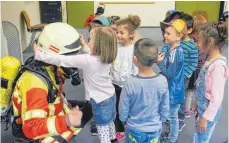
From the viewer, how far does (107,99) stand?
247cm

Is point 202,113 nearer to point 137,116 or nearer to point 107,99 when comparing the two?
point 137,116

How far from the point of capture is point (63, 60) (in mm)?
1942

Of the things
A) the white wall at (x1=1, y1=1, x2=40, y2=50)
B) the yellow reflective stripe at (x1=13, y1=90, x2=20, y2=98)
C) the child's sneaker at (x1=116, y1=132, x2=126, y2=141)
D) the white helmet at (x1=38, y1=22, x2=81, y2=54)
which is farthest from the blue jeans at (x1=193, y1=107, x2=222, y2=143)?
the white wall at (x1=1, y1=1, x2=40, y2=50)

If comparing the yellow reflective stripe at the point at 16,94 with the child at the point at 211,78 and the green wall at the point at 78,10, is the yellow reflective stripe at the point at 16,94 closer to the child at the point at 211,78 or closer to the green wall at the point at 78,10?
the child at the point at 211,78

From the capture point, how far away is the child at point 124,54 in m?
2.77

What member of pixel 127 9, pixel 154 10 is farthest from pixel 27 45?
pixel 154 10

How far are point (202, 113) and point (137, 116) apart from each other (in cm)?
56

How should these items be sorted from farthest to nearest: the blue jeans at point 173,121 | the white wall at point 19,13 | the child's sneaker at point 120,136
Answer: the white wall at point 19,13 < the child's sneaker at point 120,136 < the blue jeans at point 173,121

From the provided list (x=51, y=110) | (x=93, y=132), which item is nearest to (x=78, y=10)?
(x=93, y=132)

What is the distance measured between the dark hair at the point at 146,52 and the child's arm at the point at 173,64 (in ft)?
1.69

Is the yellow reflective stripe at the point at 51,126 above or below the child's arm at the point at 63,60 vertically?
below

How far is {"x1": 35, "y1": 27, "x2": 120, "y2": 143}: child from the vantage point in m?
2.29

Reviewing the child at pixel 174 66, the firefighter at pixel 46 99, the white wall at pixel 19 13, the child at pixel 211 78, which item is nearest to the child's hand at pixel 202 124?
the child at pixel 211 78

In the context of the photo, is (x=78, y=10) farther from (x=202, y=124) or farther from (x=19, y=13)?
(x=202, y=124)
